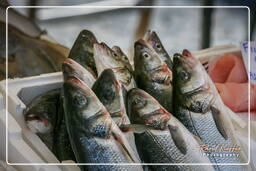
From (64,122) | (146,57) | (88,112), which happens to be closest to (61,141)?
(64,122)

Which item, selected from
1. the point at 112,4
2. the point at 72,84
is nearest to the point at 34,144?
the point at 72,84

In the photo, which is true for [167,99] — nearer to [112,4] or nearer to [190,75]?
[190,75]

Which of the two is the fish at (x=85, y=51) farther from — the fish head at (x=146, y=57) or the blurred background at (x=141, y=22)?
the fish head at (x=146, y=57)

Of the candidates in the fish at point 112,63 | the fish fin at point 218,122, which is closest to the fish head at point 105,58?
the fish at point 112,63

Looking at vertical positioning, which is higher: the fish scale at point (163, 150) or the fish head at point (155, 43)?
the fish head at point (155, 43)

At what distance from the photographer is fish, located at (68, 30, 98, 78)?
7.00 ft

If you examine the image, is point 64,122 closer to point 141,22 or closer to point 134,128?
point 134,128

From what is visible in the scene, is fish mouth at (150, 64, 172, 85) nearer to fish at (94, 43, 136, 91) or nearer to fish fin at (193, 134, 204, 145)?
fish at (94, 43, 136, 91)

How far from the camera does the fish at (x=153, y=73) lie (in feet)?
6.98

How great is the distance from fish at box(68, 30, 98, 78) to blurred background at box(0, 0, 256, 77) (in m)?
0.02

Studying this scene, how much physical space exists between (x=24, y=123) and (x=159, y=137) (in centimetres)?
45

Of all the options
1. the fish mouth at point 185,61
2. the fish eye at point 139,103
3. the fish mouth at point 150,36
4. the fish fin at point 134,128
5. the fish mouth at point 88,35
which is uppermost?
the fish mouth at point 88,35

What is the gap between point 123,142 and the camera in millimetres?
1966

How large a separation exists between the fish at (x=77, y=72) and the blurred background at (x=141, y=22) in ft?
0.24
